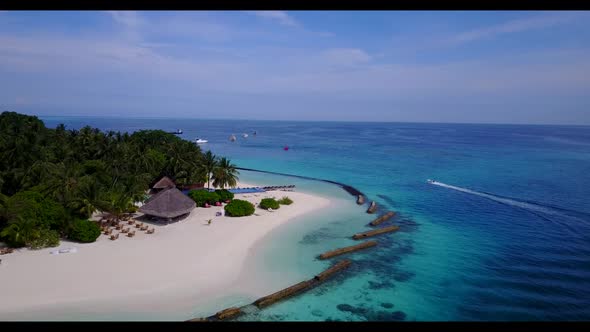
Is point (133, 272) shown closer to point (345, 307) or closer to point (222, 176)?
point (345, 307)

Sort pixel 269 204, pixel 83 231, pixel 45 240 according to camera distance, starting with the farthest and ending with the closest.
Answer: pixel 269 204 → pixel 83 231 → pixel 45 240

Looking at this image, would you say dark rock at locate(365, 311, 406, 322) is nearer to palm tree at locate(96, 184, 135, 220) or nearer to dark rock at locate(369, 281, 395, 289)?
dark rock at locate(369, 281, 395, 289)

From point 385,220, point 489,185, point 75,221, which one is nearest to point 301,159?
point 489,185

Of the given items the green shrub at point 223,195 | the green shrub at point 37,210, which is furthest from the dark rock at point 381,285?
the green shrub at point 37,210

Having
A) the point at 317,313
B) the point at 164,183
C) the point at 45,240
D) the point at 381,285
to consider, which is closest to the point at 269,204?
the point at 164,183

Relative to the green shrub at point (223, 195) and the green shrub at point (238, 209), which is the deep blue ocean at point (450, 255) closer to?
the green shrub at point (238, 209)

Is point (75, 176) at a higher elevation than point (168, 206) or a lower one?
higher
